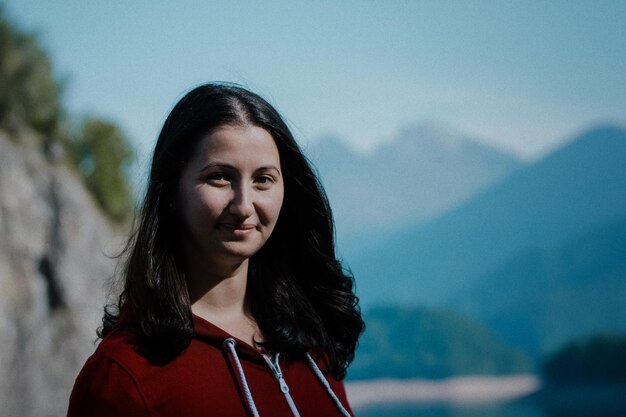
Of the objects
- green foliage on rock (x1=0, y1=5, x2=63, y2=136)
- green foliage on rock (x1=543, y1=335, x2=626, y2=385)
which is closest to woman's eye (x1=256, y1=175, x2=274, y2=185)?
green foliage on rock (x1=0, y1=5, x2=63, y2=136)

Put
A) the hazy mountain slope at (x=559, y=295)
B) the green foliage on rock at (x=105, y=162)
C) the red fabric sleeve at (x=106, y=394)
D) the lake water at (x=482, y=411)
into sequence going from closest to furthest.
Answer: the red fabric sleeve at (x=106, y=394) < the green foliage on rock at (x=105, y=162) < the lake water at (x=482, y=411) < the hazy mountain slope at (x=559, y=295)

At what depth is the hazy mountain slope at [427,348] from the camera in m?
9.81

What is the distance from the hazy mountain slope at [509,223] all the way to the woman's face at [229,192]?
9396 mm

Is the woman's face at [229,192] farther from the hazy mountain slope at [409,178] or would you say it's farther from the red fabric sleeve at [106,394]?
the hazy mountain slope at [409,178]

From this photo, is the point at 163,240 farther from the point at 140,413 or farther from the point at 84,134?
the point at 84,134

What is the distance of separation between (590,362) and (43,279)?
6382mm

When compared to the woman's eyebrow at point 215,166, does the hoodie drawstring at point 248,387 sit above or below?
below

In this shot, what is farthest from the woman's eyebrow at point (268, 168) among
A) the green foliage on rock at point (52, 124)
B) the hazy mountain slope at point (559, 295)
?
the hazy mountain slope at point (559, 295)

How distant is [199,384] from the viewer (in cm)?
105

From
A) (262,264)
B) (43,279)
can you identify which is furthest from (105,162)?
(262,264)

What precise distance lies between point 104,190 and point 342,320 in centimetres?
813

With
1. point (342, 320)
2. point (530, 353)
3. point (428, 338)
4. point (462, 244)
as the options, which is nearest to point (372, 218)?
point (462, 244)

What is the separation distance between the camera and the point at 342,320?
1367mm

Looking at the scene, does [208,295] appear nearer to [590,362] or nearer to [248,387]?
[248,387]
